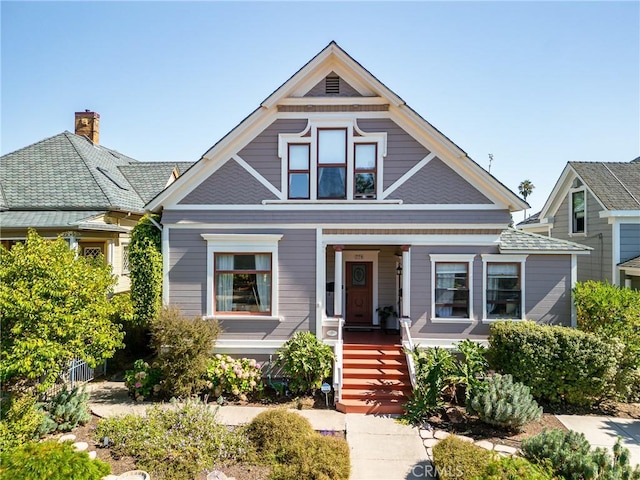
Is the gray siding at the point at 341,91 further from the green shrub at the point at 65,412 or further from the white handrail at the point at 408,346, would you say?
the green shrub at the point at 65,412

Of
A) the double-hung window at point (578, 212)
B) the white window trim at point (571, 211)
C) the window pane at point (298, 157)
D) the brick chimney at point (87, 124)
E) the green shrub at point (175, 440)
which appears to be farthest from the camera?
the brick chimney at point (87, 124)

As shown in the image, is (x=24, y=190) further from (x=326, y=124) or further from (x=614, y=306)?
(x=614, y=306)

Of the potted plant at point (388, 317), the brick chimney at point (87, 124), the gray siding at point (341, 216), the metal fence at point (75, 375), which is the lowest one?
the metal fence at point (75, 375)

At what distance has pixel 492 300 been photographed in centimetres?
1064

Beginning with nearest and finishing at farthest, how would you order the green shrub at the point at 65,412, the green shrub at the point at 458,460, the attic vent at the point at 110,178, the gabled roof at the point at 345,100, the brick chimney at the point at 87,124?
the green shrub at the point at 458,460
the green shrub at the point at 65,412
the gabled roof at the point at 345,100
the attic vent at the point at 110,178
the brick chimney at the point at 87,124

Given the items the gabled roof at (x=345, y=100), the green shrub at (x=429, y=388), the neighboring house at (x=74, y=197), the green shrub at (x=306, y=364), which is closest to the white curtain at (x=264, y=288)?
the green shrub at (x=306, y=364)

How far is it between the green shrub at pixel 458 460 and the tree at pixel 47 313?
701cm

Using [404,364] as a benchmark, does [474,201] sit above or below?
above

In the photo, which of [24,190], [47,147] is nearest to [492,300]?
[24,190]

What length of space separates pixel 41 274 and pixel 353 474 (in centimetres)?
714

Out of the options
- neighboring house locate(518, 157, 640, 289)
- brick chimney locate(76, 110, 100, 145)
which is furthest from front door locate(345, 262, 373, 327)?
brick chimney locate(76, 110, 100, 145)

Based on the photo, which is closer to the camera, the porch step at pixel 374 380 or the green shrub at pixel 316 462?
the green shrub at pixel 316 462

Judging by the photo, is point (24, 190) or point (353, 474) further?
point (24, 190)

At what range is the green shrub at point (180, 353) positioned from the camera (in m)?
9.02
